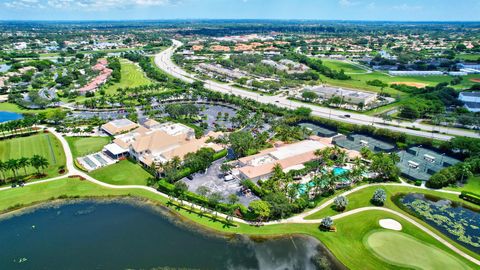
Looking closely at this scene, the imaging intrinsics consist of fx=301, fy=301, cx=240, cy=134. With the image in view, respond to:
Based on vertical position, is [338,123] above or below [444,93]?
below

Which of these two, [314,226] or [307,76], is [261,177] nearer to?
[314,226]

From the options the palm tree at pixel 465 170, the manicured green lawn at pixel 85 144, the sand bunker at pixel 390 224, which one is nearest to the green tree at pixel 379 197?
the sand bunker at pixel 390 224

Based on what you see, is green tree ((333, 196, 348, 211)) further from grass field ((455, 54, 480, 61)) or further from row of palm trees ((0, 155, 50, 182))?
grass field ((455, 54, 480, 61))

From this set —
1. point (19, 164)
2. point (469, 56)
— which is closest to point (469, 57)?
point (469, 56)

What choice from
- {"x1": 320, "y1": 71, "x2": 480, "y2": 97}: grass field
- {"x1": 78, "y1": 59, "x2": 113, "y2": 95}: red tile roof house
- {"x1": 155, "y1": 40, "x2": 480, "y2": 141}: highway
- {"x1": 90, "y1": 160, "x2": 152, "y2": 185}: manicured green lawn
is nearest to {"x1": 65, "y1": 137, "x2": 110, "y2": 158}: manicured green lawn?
{"x1": 90, "y1": 160, "x2": 152, "y2": 185}: manicured green lawn

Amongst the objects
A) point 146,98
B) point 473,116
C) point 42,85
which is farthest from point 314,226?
point 42,85

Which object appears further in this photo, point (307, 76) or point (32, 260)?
Result: point (307, 76)
